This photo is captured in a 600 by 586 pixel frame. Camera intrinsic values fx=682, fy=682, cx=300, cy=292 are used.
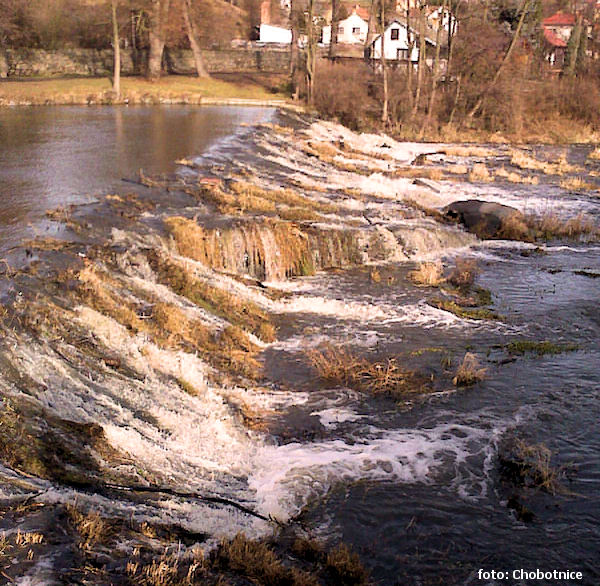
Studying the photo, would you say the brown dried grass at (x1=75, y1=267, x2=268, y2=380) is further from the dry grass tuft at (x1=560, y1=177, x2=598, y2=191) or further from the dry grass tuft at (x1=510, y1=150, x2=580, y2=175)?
the dry grass tuft at (x1=510, y1=150, x2=580, y2=175)

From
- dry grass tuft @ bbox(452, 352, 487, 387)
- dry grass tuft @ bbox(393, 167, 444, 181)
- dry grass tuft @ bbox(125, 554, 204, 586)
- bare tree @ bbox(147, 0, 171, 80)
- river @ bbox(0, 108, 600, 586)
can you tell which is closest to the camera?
dry grass tuft @ bbox(125, 554, 204, 586)

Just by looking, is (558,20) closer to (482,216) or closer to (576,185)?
(576,185)

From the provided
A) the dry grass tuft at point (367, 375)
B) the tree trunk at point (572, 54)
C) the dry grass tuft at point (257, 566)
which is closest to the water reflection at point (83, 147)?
the dry grass tuft at point (367, 375)

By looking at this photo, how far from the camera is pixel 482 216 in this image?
17.8 m

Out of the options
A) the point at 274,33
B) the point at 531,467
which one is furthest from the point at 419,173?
the point at 274,33

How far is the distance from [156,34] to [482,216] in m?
41.1

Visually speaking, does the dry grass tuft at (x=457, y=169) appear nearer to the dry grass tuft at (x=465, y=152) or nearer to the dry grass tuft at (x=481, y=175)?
the dry grass tuft at (x=481, y=175)

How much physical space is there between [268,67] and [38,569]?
61.2 m

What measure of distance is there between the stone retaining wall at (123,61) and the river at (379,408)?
132ft

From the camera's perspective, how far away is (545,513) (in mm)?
6816

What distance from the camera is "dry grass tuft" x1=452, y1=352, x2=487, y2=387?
31.4 feet

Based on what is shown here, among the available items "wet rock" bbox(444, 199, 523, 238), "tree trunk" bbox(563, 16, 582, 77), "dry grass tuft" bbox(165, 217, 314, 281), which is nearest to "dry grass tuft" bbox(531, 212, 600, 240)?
"wet rock" bbox(444, 199, 523, 238)

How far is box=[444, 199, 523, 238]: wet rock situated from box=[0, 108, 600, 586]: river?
0.54 m

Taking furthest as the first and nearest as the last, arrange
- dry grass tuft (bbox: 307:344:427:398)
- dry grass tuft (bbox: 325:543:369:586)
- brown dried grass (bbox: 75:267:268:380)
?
brown dried grass (bbox: 75:267:268:380), dry grass tuft (bbox: 307:344:427:398), dry grass tuft (bbox: 325:543:369:586)
